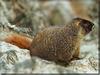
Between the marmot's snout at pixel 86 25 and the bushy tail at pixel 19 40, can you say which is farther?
the bushy tail at pixel 19 40

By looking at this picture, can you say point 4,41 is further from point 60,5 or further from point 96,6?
point 60,5

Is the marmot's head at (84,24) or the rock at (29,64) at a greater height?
the marmot's head at (84,24)

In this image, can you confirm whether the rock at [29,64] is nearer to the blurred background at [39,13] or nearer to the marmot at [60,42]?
the marmot at [60,42]

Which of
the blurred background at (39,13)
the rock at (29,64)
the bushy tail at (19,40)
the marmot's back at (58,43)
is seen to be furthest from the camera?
the blurred background at (39,13)

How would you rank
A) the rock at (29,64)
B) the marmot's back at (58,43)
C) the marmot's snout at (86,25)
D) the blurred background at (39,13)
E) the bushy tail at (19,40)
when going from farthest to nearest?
1. the blurred background at (39,13)
2. the bushy tail at (19,40)
3. the marmot's snout at (86,25)
4. the marmot's back at (58,43)
5. the rock at (29,64)

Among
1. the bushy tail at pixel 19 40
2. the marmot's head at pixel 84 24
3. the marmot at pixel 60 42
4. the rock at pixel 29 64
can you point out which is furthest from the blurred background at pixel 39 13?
the marmot's head at pixel 84 24

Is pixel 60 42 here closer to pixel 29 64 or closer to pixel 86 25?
pixel 86 25

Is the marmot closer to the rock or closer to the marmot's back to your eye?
the marmot's back
